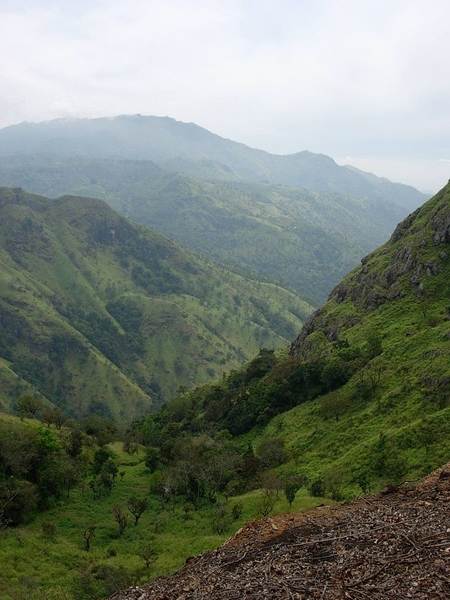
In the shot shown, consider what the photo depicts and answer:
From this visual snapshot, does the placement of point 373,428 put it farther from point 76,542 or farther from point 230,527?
point 76,542

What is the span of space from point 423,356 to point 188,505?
40427 mm

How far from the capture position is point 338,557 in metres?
16.4

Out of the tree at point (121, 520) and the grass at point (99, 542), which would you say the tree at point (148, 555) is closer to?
the grass at point (99, 542)

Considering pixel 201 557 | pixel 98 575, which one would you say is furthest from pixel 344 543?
pixel 98 575

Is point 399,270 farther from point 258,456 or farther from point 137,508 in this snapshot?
point 137,508

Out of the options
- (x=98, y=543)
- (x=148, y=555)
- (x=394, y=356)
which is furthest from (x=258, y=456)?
(x=148, y=555)

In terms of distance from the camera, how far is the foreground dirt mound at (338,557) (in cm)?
1419

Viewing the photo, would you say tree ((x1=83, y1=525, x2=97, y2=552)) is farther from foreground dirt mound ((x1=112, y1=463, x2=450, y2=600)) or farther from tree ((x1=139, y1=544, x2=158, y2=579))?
foreground dirt mound ((x1=112, y1=463, x2=450, y2=600))

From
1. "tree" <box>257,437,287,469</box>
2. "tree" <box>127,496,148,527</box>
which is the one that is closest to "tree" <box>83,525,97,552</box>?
"tree" <box>127,496,148,527</box>

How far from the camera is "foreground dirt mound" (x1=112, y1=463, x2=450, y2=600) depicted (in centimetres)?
1419

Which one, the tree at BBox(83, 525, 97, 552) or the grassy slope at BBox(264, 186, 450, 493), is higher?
the grassy slope at BBox(264, 186, 450, 493)

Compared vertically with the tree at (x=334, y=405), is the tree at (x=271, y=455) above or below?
below

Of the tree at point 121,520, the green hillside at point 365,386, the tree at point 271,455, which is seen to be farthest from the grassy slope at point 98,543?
the tree at point 271,455

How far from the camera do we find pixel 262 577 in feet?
53.5
